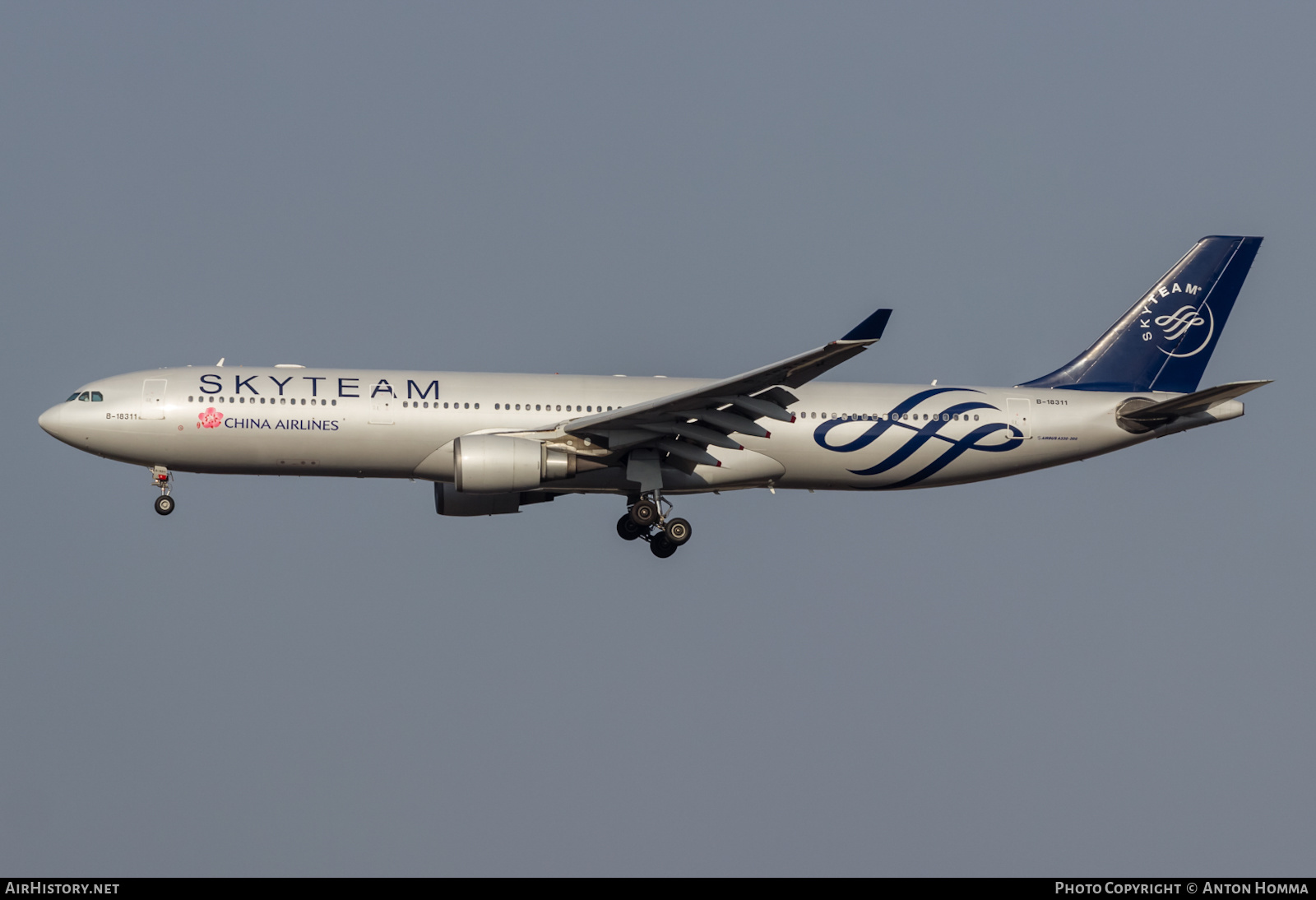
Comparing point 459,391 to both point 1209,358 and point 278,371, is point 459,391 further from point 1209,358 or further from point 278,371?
point 1209,358

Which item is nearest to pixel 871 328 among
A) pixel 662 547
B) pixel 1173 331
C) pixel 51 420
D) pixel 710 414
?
pixel 710 414

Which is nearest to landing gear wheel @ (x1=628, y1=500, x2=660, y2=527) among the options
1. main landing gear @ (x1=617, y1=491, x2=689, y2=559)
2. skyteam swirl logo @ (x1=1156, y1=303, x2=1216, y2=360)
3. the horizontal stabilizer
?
main landing gear @ (x1=617, y1=491, x2=689, y2=559)

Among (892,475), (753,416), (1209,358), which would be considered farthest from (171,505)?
(1209,358)

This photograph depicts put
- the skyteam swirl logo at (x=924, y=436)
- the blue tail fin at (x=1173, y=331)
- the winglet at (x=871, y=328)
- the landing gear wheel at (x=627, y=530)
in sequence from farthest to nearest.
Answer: the blue tail fin at (x=1173, y=331)
the landing gear wheel at (x=627, y=530)
the skyteam swirl logo at (x=924, y=436)
the winglet at (x=871, y=328)

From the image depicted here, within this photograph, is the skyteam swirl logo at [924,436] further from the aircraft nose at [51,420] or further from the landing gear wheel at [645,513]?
the aircraft nose at [51,420]

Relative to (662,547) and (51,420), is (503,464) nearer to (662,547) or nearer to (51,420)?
(662,547)

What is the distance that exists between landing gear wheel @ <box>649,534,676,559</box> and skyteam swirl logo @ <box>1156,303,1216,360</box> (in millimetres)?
14865

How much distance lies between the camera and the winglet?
2877 centimetres

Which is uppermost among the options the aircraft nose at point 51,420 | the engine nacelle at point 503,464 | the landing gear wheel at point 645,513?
the aircraft nose at point 51,420

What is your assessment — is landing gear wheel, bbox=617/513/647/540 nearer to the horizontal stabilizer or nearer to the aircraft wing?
the aircraft wing

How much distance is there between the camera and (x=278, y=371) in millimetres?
34812

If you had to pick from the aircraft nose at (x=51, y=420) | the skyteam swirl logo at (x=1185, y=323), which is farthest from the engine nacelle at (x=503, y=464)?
the skyteam swirl logo at (x=1185, y=323)

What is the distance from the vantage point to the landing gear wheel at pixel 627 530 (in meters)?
36.8

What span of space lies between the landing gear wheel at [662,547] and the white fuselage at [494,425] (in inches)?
56.6
